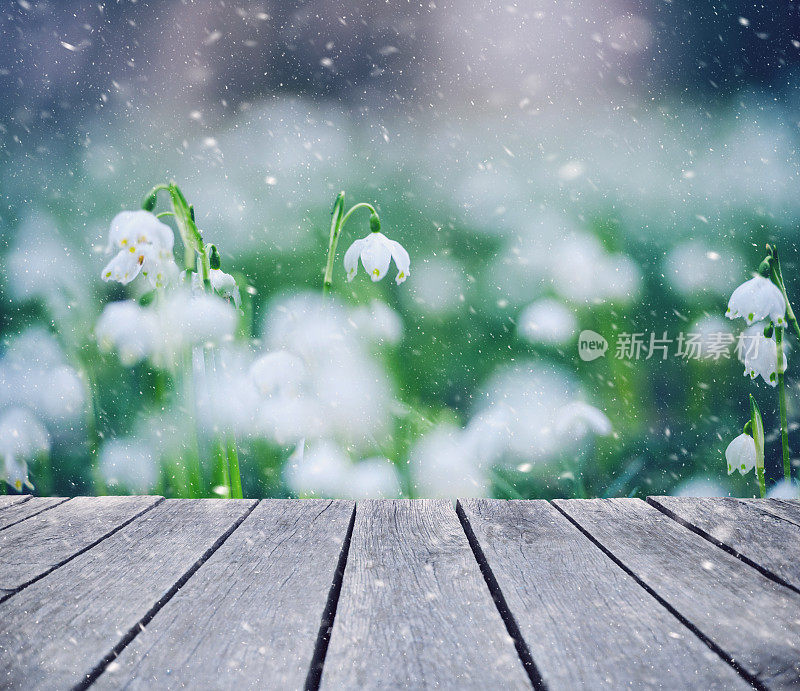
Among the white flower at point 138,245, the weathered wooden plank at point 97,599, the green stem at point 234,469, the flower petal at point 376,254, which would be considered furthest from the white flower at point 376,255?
the weathered wooden plank at point 97,599

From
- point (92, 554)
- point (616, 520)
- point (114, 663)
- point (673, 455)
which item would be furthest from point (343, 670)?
point (673, 455)

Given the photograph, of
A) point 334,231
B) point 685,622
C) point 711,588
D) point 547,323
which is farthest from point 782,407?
point 334,231

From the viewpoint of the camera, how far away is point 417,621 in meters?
0.61

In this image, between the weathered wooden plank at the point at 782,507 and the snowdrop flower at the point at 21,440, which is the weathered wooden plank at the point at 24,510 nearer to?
the snowdrop flower at the point at 21,440

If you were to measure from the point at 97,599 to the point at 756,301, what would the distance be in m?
1.38

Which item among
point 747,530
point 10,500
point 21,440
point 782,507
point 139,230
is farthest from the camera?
point 21,440

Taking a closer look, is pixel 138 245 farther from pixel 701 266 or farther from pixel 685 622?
pixel 701 266

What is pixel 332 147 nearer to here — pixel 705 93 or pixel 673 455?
pixel 705 93

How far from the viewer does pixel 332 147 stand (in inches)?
56.4

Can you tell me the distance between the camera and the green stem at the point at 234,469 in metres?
1.40

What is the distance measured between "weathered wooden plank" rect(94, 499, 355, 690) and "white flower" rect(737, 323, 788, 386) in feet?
3.55

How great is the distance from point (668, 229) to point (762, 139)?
0.31 m

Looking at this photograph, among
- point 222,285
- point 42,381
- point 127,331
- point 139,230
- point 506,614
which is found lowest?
point 506,614

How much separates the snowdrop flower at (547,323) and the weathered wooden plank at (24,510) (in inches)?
41.4
